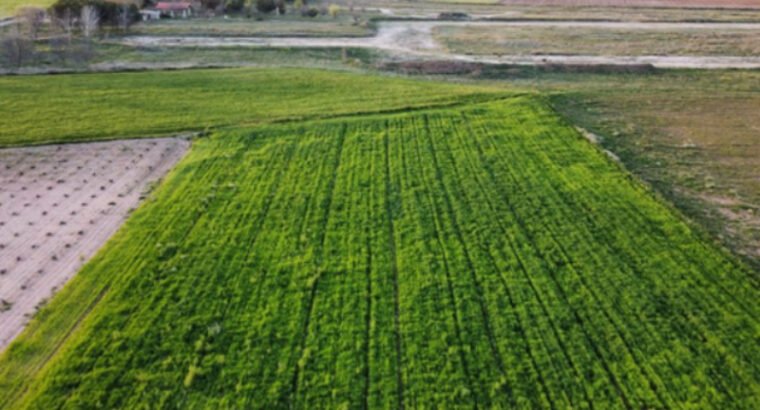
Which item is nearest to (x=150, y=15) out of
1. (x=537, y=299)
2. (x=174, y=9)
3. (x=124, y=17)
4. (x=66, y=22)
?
(x=174, y=9)

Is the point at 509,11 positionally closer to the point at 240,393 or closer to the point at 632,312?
the point at 632,312

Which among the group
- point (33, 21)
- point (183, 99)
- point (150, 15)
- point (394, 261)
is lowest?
point (394, 261)

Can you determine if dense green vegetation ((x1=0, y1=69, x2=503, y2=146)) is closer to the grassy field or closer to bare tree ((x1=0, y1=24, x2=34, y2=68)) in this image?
bare tree ((x1=0, y1=24, x2=34, y2=68))

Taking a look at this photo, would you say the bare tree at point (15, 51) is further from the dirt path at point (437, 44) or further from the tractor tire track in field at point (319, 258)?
the tractor tire track in field at point (319, 258)

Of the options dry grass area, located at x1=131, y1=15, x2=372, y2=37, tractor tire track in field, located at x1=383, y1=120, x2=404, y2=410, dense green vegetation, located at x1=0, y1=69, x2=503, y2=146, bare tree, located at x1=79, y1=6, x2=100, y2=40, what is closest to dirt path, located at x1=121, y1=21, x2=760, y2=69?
dry grass area, located at x1=131, y1=15, x2=372, y2=37

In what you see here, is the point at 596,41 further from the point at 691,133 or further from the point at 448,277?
the point at 448,277

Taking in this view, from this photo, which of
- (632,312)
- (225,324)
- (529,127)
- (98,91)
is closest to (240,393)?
(225,324)
